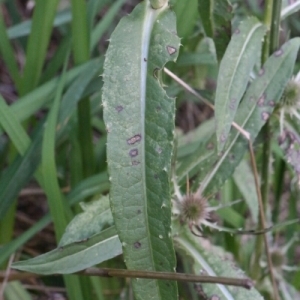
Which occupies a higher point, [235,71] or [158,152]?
[235,71]

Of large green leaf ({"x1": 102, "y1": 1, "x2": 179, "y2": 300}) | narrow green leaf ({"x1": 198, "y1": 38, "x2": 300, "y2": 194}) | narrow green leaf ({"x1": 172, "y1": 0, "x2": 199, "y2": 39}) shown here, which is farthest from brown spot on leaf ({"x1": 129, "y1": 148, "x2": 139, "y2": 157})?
narrow green leaf ({"x1": 172, "y1": 0, "x2": 199, "y2": 39})

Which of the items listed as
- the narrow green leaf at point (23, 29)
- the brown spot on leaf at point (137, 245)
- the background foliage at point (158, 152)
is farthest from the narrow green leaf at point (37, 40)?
the brown spot on leaf at point (137, 245)

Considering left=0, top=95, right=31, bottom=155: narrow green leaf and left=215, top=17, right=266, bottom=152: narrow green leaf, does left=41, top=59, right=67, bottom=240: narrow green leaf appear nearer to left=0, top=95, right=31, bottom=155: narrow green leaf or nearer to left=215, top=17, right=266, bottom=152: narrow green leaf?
left=0, top=95, right=31, bottom=155: narrow green leaf

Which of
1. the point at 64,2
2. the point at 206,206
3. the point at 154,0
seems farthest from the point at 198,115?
the point at 154,0

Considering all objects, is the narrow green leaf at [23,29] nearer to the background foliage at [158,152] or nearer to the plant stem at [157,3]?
the background foliage at [158,152]

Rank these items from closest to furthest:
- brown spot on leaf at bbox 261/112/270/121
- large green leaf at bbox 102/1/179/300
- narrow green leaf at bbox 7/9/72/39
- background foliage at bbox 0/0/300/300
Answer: large green leaf at bbox 102/1/179/300
background foliage at bbox 0/0/300/300
brown spot on leaf at bbox 261/112/270/121
narrow green leaf at bbox 7/9/72/39

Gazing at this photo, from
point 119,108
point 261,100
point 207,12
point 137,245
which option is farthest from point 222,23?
point 137,245

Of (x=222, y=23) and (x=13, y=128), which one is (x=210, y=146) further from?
(x=13, y=128)
